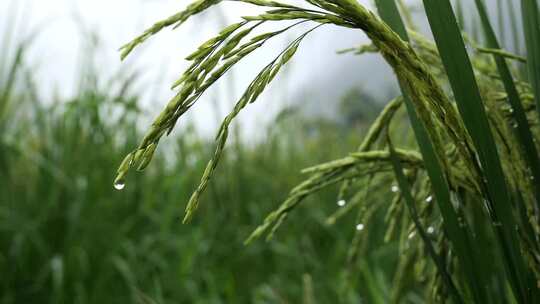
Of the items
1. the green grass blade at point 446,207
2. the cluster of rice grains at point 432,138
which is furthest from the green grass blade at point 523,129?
the green grass blade at point 446,207

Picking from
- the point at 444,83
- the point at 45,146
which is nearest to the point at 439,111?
the point at 444,83

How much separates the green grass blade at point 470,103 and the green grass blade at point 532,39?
0.15 m

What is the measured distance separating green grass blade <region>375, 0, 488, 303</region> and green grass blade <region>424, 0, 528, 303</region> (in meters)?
0.06

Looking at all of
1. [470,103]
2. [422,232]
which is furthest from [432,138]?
[422,232]

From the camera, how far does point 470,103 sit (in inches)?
24.8

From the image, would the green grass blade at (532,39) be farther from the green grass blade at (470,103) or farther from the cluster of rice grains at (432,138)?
the green grass blade at (470,103)

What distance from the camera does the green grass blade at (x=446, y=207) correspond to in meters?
0.71

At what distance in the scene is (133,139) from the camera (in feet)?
9.52

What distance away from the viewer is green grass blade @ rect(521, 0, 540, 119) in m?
0.75

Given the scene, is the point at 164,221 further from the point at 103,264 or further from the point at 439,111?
the point at 439,111

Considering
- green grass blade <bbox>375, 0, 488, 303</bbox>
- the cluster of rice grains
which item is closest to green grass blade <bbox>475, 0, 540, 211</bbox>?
the cluster of rice grains

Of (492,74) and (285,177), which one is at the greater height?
(492,74)

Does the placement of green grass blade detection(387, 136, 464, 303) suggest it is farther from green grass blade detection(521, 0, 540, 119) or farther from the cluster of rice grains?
green grass blade detection(521, 0, 540, 119)

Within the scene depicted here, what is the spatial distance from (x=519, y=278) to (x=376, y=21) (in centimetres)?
33
